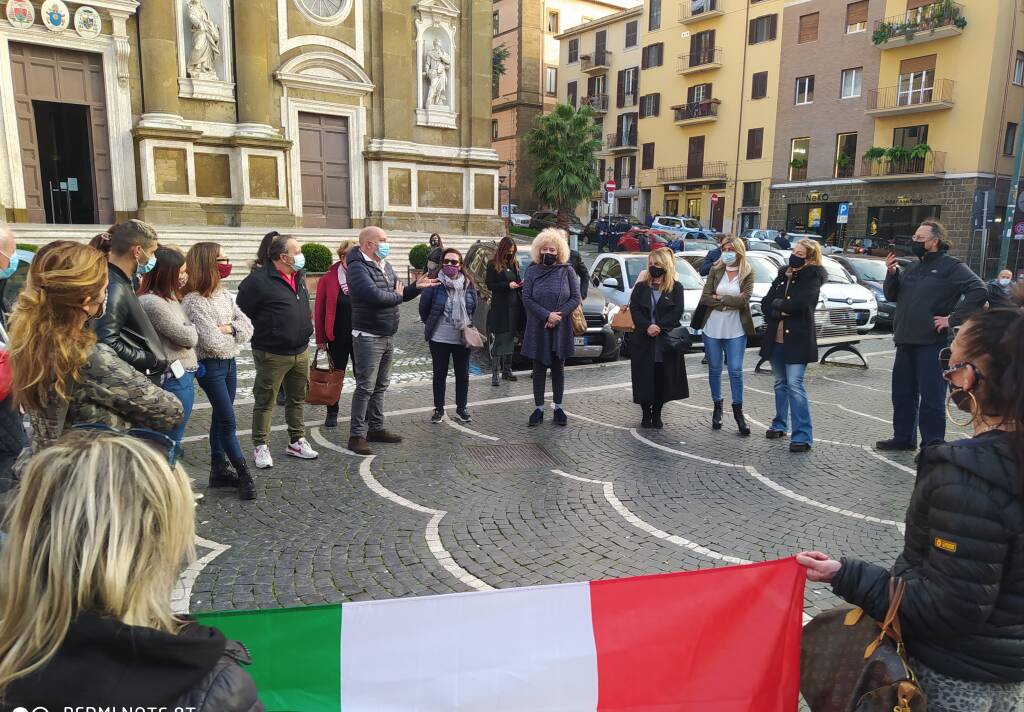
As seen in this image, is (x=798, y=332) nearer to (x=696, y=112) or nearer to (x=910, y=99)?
(x=910, y=99)

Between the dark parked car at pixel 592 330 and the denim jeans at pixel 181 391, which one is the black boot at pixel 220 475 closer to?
the denim jeans at pixel 181 391

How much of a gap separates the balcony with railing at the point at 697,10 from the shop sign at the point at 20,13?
38.5 meters

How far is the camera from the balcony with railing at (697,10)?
45250mm

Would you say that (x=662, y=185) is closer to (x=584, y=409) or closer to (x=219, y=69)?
(x=219, y=69)

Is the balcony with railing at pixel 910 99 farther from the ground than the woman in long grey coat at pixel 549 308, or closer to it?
farther from the ground

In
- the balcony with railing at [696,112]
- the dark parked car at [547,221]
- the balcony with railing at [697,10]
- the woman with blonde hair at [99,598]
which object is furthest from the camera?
the balcony with railing at [696,112]

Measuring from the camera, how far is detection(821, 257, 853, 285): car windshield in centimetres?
1464

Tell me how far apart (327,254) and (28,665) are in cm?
1732

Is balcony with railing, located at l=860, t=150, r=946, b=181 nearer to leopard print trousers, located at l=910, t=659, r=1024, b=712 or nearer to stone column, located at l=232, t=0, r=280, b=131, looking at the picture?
stone column, located at l=232, t=0, r=280, b=131

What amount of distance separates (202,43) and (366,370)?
666 inches

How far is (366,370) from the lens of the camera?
679cm

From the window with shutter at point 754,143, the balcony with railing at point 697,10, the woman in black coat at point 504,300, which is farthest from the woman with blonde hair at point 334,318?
the balcony with railing at point 697,10

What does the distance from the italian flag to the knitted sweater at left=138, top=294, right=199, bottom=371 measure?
2.88 metres

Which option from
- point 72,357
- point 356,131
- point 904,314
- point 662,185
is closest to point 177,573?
point 72,357
